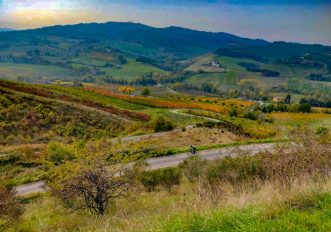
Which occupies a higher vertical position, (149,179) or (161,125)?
(149,179)

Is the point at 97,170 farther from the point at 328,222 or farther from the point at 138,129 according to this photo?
the point at 138,129

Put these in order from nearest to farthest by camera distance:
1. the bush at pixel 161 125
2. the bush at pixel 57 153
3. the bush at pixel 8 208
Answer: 1. the bush at pixel 8 208
2. the bush at pixel 57 153
3. the bush at pixel 161 125

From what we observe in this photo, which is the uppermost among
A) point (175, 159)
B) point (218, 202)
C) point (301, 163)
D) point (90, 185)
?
point (301, 163)

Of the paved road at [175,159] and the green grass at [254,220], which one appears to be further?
the paved road at [175,159]

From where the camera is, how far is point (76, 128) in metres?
42.7

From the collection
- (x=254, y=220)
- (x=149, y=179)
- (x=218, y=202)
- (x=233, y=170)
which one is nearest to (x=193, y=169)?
(x=149, y=179)

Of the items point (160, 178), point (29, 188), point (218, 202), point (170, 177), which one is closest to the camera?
point (218, 202)

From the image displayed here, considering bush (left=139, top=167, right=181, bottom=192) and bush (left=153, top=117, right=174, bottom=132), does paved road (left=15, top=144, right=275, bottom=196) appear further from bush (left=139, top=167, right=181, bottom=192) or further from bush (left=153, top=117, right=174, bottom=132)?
bush (left=153, top=117, right=174, bottom=132)

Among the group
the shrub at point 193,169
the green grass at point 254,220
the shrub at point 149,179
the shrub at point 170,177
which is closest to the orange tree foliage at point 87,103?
the shrub at point 170,177

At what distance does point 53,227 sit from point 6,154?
2131 centimetres

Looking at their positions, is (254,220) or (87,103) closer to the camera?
(254,220)

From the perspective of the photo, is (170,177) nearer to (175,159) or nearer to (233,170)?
(233,170)

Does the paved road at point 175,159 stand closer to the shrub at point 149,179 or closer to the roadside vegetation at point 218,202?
the shrub at point 149,179

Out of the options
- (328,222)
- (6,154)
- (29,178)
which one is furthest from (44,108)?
(328,222)
